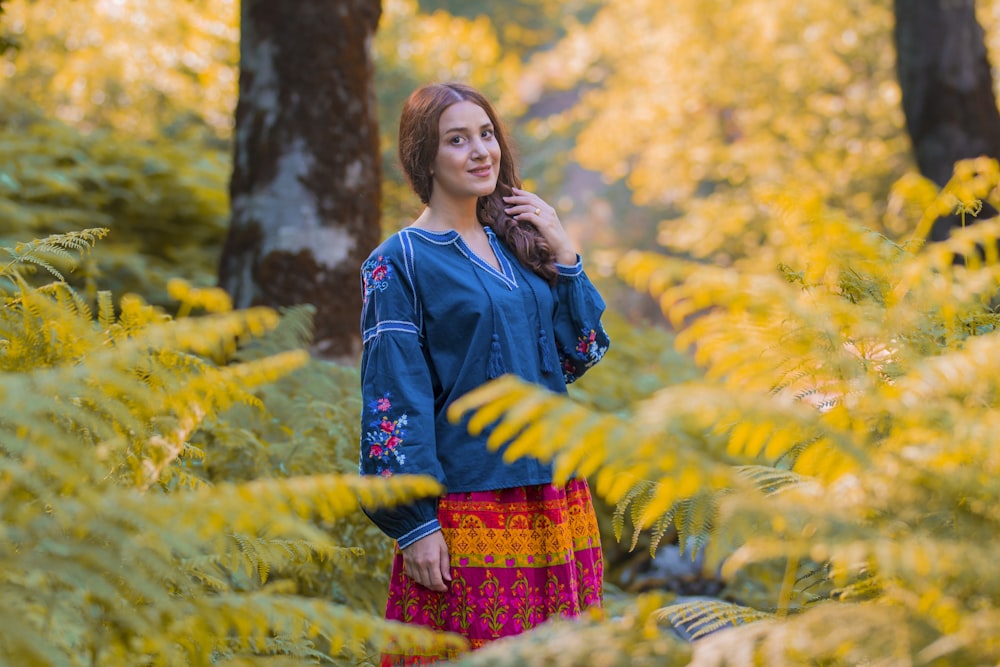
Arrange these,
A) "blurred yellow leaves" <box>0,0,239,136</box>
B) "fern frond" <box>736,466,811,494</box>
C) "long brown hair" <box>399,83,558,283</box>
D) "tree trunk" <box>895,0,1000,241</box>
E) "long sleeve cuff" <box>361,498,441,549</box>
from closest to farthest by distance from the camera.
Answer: "fern frond" <box>736,466,811,494</box>, "long sleeve cuff" <box>361,498,441,549</box>, "long brown hair" <box>399,83,558,283</box>, "tree trunk" <box>895,0,1000,241</box>, "blurred yellow leaves" <box>0,0,239,136</box>

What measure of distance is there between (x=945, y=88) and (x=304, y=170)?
438cm

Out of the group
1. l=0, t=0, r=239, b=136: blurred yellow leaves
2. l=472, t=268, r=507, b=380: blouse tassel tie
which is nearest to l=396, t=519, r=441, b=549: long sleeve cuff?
l=472, t=268, r=507, b=380: blouse tassel tie

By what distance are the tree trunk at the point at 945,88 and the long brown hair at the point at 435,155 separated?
4426 millimetres

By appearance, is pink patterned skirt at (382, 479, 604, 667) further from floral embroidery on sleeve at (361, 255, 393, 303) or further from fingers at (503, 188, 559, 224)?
fingers at (503, 188, 559, 224)

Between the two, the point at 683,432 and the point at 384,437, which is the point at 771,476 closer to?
the point at 683,432

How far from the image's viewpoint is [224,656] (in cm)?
209

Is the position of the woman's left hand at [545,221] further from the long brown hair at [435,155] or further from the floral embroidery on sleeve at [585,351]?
the floral embroidery on sleeve at [585,351]

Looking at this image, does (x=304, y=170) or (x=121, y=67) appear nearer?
(x=304, y=170)

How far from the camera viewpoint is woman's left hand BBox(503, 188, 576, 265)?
2951 mm

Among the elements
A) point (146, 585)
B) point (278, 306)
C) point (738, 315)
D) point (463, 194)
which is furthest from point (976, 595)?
point (278, 306)

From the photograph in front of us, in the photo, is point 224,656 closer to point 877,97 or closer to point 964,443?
point 964,443

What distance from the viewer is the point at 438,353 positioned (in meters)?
2.71

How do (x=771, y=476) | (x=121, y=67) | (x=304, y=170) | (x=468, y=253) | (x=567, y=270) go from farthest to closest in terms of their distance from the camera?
(x=121, y=67), (x=304, y=170), (x=567, y=270), (x=468, y=253), (x=771, y=476)

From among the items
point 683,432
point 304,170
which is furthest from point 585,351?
point 304,170
